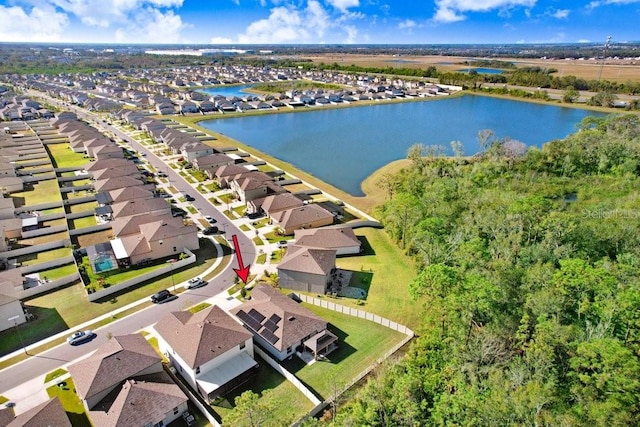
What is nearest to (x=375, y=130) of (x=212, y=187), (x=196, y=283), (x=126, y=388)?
(x=212, y=187)

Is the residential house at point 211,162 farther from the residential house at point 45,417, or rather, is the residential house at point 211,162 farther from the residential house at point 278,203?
the residential house at point 45,417

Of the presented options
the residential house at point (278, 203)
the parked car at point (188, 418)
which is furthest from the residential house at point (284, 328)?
the residential house at point (278, 203)

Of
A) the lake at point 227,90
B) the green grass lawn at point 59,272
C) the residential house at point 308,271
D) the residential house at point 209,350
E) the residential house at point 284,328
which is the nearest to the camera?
the residential house at point 209,350

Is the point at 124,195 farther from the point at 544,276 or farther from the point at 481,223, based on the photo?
the point at 544,276

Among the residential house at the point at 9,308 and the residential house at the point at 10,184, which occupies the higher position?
the residential house at the point at 10,184

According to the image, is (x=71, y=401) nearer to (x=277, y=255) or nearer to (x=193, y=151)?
(x=277, y=255)

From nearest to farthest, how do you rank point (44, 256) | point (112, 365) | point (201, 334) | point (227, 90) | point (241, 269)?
point (112, 365) < point (201, 334) < point (241, 269) < point (44, 256) < point (227, 90)

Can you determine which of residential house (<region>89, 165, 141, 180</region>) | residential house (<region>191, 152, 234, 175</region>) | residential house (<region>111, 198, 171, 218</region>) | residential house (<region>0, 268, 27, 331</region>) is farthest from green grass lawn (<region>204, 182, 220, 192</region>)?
residential house (<region>0, 268, 27, 331</region>)
